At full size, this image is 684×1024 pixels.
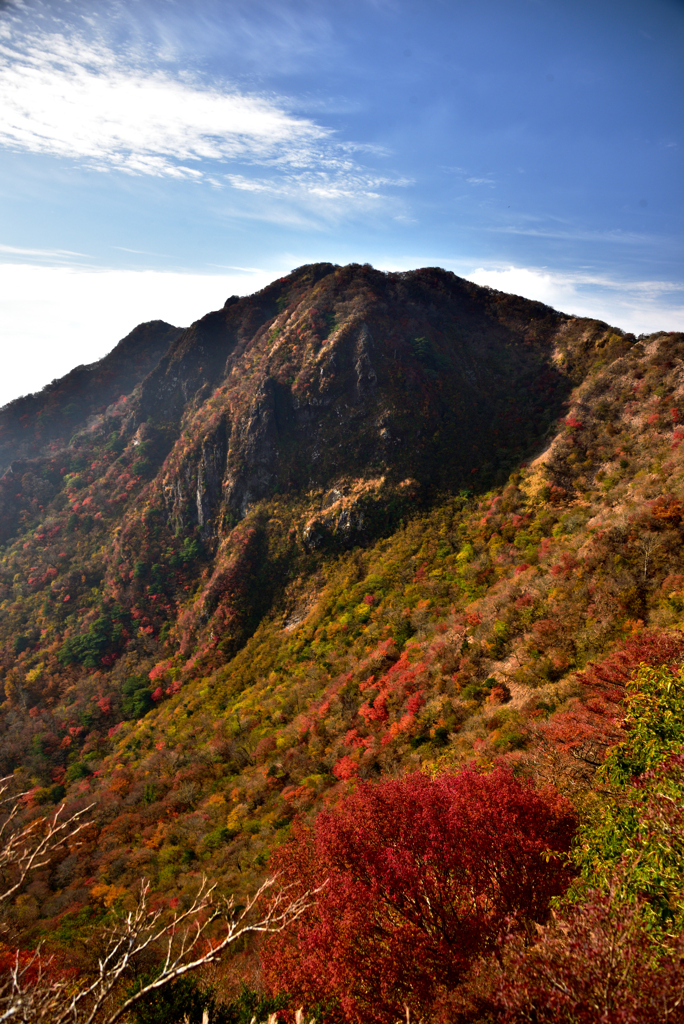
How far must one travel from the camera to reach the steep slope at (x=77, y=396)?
242 ft

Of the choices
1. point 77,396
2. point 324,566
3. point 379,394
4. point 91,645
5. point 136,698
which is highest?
point 77,396

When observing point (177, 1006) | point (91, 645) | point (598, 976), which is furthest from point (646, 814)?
point (91, 645)

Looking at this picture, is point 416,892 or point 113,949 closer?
point 416,892

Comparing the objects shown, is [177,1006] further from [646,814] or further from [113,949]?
[646,814]

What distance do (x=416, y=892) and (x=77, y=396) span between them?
88.9 metres

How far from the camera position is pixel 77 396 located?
252 ft

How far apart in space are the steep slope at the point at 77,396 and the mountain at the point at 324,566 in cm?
347

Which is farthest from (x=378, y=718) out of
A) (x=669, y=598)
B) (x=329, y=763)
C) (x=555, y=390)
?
(x=555, y=390)

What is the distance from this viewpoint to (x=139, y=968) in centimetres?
1427

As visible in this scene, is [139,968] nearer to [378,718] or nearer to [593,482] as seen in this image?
[378,718]

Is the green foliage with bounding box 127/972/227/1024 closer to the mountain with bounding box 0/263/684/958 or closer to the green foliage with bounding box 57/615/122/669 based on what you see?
the mountain with bounding box 0/263/684/958

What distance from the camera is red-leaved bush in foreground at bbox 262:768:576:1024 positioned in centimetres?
991

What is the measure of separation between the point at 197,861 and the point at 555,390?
49162mm

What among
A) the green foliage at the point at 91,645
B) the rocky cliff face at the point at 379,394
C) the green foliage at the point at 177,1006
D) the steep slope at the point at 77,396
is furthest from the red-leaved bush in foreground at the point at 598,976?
the steep slope at the point at 77,396
